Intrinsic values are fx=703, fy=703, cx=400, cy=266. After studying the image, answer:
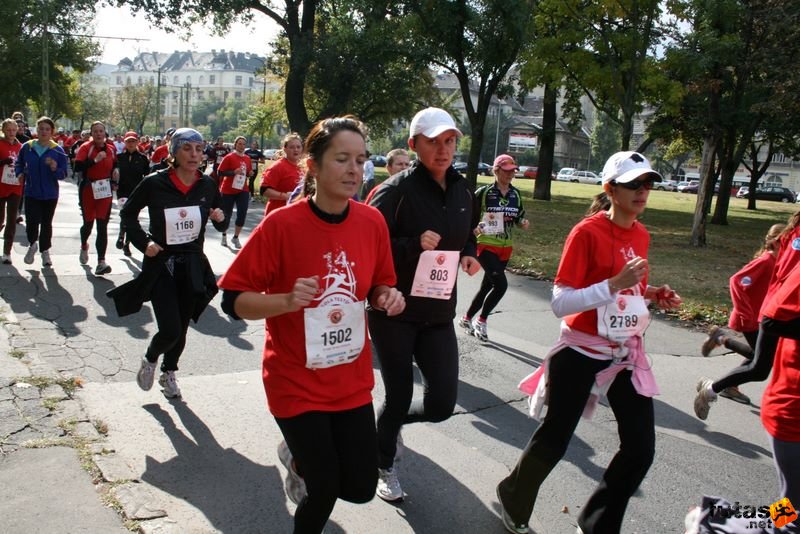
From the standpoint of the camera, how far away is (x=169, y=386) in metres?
5.30

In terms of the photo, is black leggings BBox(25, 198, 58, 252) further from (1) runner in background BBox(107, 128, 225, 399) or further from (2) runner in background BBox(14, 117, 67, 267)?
(1) runner in background BBox(107, 128, 225, 399)

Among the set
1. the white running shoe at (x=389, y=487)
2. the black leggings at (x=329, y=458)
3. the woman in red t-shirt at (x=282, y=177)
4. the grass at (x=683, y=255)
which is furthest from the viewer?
the grass at (x=683, y=255)

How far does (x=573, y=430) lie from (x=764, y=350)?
110cm

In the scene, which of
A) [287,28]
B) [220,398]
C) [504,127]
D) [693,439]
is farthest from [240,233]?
[504,127]

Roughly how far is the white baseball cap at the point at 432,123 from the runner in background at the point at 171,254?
2.17 meters

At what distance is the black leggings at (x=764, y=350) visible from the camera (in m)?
2.79

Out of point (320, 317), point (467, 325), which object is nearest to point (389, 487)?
point (320, 317)

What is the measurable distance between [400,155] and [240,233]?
764 centimetres

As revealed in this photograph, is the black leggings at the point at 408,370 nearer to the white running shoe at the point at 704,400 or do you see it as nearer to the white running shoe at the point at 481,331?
the white running shoe at the point at 704,400

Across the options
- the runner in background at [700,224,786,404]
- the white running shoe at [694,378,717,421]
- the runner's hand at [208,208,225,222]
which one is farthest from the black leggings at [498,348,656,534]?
the runner's hand at [208,208,225,222]

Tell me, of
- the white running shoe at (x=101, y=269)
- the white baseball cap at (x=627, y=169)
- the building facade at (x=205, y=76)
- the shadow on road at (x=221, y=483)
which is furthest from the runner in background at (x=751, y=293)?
the building facade at (x=205, y=76)

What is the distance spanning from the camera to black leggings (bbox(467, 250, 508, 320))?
744 centimetres

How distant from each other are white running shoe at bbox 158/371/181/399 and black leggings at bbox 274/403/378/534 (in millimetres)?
2765

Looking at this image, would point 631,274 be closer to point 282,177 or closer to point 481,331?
point 481,331
